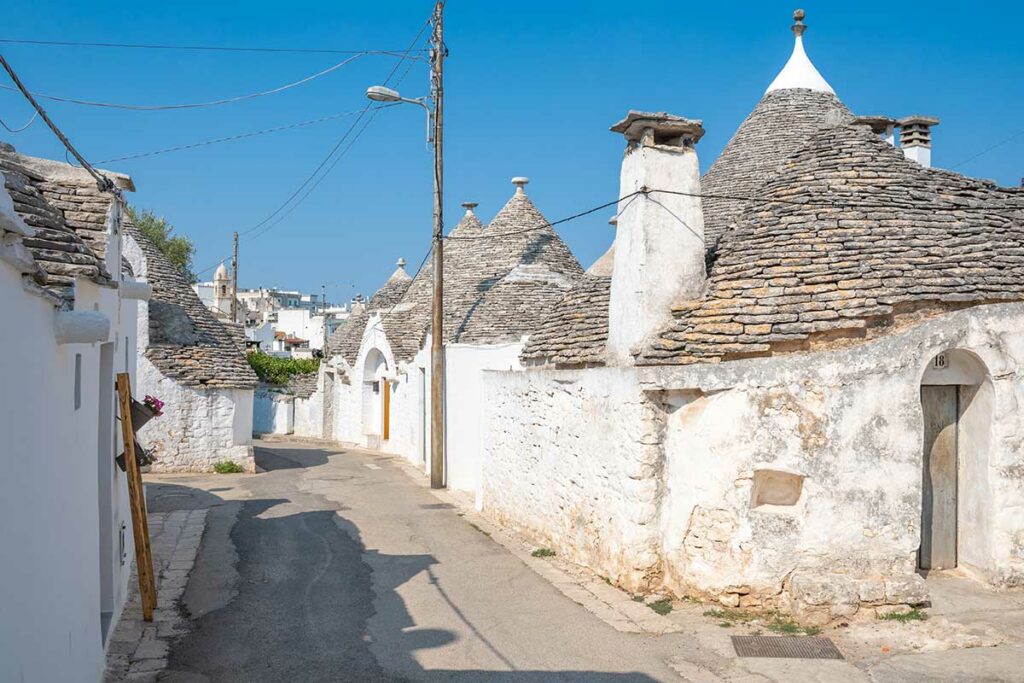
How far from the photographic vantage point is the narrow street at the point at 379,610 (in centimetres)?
686

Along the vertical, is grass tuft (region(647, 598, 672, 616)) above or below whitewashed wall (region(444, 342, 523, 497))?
below

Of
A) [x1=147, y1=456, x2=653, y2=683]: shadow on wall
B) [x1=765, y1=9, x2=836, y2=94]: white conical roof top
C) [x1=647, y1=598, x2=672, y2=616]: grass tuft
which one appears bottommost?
[x1=147, y1=456, x2=653, y2=683]: shadow on wall

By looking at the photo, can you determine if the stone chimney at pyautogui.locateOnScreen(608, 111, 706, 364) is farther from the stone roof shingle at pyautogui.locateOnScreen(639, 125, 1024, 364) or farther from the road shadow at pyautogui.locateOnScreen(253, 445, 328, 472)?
the road shadow at pyautogui.locateOnScreen(253, 445, 328, 472)

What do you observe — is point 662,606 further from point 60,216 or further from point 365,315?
point 365,315

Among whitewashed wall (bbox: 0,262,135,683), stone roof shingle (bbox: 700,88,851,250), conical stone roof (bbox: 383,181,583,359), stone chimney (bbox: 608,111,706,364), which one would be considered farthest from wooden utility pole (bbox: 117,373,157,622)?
conical stone roof (bbox: 383,181,583,359)

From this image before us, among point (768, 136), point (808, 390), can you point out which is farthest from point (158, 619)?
point (768, 136)

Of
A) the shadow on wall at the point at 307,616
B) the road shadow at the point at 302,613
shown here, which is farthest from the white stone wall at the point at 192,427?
the shadow on wall at the point at 307,616

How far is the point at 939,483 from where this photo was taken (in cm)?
880

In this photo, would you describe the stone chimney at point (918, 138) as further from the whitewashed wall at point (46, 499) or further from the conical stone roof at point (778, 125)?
the whitewashed wall at point (46, 499)

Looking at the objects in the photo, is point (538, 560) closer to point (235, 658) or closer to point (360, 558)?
point (360, 558)

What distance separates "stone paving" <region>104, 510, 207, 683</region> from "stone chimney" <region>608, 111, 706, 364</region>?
16.5 feet

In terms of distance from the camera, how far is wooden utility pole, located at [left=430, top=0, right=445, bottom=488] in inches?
671

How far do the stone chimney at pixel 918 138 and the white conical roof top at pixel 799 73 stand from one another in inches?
89.0

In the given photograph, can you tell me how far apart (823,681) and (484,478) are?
8058mm
